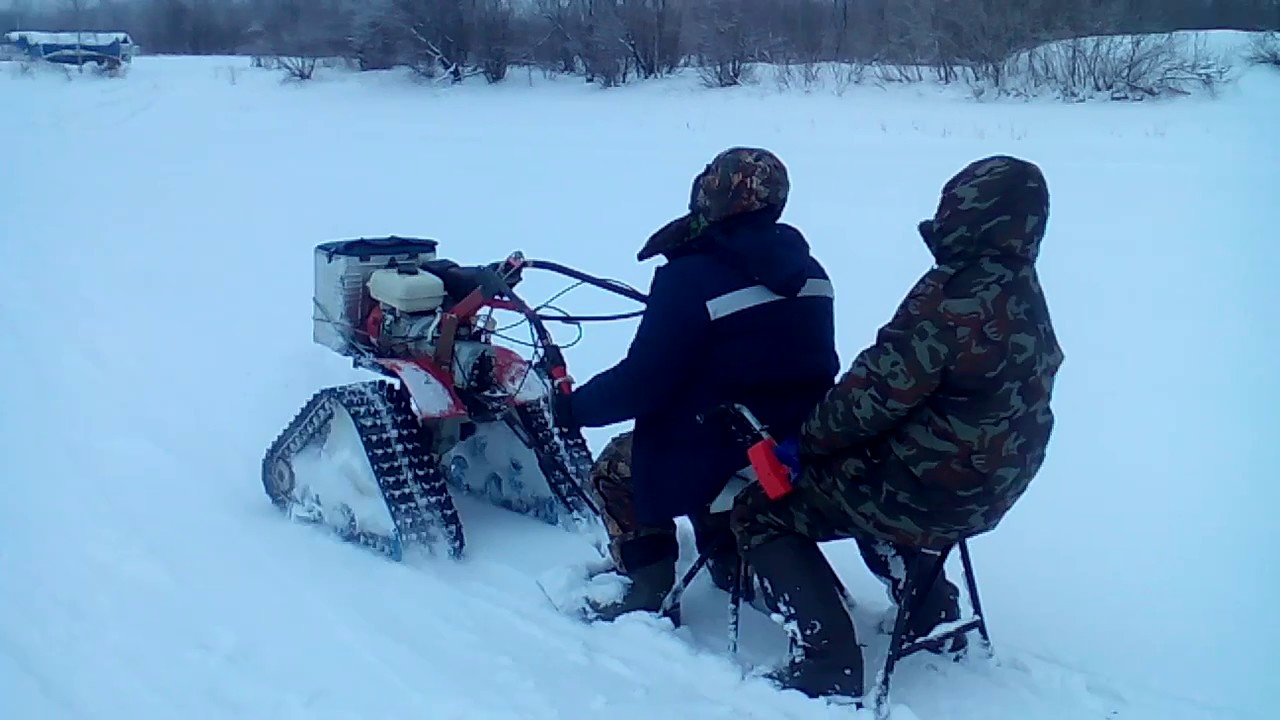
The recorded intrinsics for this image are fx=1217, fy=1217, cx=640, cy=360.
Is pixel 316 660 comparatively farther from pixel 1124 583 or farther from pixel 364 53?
pixel 364 53

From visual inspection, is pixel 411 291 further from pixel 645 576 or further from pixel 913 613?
pixel 913 613

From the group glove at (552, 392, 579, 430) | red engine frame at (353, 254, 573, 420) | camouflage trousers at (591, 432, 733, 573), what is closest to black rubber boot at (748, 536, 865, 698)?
camouflage trousers at (591, 432, 733, 573)

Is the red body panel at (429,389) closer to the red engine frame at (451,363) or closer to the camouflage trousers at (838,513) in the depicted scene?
the red engine frame at (451,363)

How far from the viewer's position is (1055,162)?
11.7 meters

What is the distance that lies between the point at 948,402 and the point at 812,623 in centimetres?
76

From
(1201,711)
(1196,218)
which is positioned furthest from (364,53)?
(1201,711)

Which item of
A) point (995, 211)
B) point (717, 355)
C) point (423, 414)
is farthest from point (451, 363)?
point (995, 211)

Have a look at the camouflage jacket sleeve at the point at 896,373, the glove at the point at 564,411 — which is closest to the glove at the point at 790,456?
the camouflage jacket sleeve at the point at 896,373

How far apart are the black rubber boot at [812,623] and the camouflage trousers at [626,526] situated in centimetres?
57

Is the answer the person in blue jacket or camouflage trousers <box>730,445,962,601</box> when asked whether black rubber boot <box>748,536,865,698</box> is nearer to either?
camouflage trousers <box>730,445,962,601</box>

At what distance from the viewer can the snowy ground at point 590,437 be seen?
3.57 m

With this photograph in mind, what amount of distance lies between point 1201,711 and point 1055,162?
29.8 feet

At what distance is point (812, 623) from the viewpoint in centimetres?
337

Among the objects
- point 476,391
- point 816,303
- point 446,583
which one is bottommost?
point 446,583
